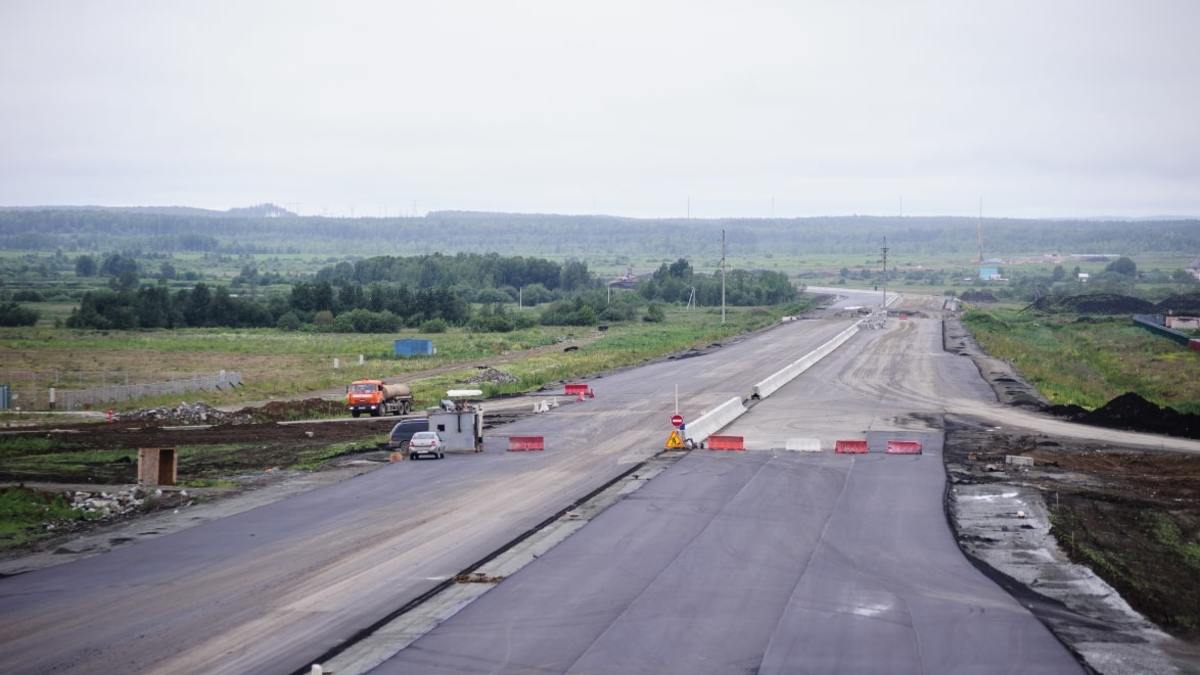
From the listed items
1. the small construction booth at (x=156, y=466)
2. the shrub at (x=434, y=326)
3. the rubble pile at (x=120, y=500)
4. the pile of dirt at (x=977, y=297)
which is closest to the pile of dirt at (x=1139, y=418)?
the small construction booth at (x=156, y=466)

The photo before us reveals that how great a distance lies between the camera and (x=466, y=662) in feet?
60.5

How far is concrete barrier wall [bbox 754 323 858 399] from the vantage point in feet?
197

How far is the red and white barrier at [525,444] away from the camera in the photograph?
42.0 m

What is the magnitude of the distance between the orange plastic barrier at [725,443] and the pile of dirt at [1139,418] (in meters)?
15.5

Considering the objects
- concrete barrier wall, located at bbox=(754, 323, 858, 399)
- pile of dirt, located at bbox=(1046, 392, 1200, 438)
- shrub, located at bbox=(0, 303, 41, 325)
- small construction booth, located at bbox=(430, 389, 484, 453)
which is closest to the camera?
small construction booth, located at bbox=(430, 389, 484, 453)

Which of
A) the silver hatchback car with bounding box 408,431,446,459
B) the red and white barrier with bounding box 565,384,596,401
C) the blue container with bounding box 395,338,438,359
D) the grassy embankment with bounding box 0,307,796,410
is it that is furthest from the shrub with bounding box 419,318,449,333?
the silver hatchback car with bounding box 408,431,446,459

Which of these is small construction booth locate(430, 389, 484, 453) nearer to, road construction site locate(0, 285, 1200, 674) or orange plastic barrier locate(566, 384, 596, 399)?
road construction site locate(0, 285, 1200, 674)

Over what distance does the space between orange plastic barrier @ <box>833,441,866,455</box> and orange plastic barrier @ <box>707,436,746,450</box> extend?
3067 mm

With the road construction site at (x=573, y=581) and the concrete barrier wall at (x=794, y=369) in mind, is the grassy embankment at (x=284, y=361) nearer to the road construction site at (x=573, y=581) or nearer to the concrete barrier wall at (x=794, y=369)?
the road construction site at (x=573, y=581)

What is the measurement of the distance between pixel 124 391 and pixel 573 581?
4198cm

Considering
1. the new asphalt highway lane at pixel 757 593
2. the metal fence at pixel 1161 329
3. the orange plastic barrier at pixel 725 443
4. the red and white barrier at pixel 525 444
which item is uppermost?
the new asphalt highway lane at pixel 757 593

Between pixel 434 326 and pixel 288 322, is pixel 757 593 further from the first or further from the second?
pixel 288 322

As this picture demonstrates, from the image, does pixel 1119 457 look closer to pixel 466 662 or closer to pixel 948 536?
pixel 948 536

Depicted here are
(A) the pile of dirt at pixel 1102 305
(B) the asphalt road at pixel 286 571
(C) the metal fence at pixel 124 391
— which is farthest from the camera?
(A) the pile of dirt at pixel 1102 305
